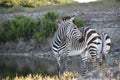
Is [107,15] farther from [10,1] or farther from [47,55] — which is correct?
[10,1]

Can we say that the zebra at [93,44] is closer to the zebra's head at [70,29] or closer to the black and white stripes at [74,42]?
the black and white stripes at [74,42]

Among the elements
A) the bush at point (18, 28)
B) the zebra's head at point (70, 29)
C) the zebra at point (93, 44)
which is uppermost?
the zebra's head at point (70, 29)

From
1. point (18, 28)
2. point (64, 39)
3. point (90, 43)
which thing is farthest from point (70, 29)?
point (18, 28)

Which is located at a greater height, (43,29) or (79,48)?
(79,48)

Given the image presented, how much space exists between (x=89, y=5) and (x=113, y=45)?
792 inches

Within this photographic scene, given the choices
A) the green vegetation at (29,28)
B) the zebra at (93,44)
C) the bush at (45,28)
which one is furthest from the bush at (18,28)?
the zebra at (93,44)

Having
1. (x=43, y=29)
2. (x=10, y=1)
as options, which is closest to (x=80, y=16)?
(x=43, y=29)

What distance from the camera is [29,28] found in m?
52.3

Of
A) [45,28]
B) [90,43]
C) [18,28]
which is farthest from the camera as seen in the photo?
[18,28]

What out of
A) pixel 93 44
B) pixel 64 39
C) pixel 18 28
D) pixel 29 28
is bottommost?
pixel 18 28

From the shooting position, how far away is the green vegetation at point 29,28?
1946 inches

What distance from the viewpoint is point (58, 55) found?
842 inches

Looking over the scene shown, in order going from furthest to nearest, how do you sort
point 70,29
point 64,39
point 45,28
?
point 45,28 → point 64,39 → point 70,29

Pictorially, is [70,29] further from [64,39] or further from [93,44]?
[93,44]
